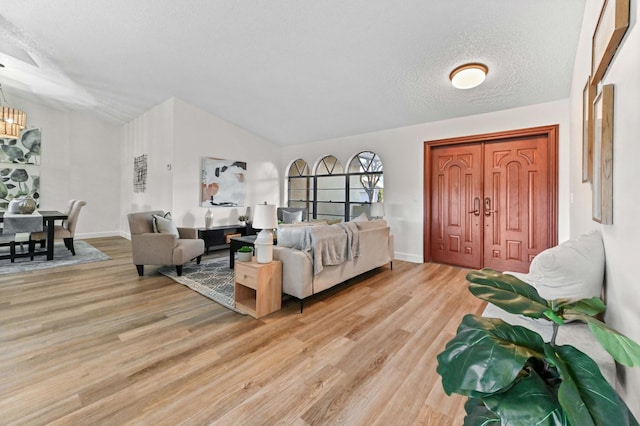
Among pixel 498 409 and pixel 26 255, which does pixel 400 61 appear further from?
pixel 26 255

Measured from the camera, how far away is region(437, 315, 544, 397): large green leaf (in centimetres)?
64

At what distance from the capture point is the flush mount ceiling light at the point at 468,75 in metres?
3.12

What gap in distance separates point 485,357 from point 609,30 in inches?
64.3

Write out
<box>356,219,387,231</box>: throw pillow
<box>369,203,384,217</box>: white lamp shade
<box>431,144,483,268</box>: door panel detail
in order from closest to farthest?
1. <box>356,219,387,231</box>: throw pillow
2. <box>431,144,483,268</box>: door panel detail
3. <box>369,203,384,217</box>: white lamp shade

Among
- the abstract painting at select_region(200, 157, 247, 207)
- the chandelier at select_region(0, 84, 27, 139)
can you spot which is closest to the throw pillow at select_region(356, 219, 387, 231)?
the abstract painting at select_region(200, 157, 247, 207)

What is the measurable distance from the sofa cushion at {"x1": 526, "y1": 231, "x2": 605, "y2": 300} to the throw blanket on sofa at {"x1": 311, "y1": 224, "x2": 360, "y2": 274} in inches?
70.8

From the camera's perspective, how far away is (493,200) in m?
4.26

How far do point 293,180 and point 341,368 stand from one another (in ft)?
18.1

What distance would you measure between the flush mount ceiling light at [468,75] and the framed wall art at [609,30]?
1533 mm

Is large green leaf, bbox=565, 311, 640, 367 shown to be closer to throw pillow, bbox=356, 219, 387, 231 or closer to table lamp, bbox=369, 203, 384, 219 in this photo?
throw pillow, bbox=356, 219, 387, 231

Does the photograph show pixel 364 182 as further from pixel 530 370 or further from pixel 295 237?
pixel 530 370

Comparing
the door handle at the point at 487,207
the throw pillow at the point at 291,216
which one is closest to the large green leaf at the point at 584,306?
the door handle at the point at 487,207

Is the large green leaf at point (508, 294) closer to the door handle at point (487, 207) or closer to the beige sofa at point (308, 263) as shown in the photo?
the beige sofa at point (308, 263)

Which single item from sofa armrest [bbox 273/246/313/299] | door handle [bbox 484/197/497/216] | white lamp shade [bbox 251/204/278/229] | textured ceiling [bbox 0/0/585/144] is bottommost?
sofa armrest [bbox 273/246/313/299]
